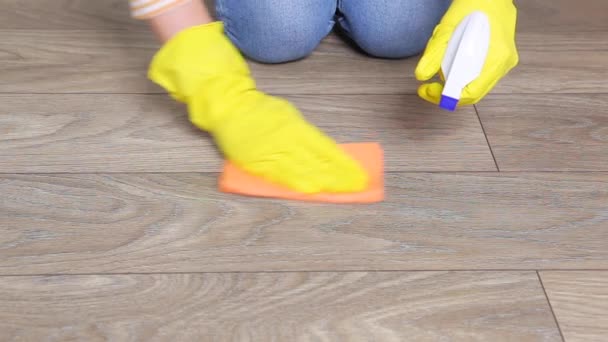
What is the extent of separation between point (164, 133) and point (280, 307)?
0.31 m

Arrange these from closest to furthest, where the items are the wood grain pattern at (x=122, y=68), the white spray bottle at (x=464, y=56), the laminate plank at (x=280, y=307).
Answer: the laminate plank at (x=280, y=307), the white spray bottle at (x=464, y=56), the wood grain pattern at (x=122, y=68)

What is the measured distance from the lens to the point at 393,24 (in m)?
0.98

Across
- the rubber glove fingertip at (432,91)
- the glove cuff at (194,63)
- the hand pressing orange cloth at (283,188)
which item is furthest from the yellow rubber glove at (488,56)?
the glove cuff at (194,63)

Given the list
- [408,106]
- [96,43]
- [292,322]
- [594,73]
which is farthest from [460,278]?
[96,43]

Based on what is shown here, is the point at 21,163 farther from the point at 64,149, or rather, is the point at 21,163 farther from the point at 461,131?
the point at 461,131

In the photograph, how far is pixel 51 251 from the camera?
70 cm

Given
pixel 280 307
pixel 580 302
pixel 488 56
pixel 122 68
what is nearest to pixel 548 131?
pixel 488 56

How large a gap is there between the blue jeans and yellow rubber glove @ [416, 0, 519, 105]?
0.18 metres

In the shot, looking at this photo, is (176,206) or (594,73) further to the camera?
(594,73)

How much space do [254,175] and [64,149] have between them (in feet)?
0.74

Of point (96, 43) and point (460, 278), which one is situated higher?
point (96, 43)

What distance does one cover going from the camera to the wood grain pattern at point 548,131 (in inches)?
32.7

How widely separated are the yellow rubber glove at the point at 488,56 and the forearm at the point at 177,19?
0.86 feet

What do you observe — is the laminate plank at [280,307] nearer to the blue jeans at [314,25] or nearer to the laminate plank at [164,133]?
the laminate plank at [164,133]
